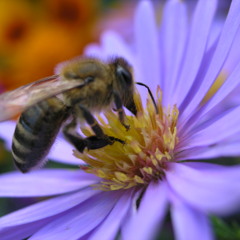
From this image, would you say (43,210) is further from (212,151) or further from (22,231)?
(212,151)

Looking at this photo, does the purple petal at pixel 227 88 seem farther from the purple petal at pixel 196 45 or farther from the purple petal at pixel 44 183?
the purple petal at pixel 44 183

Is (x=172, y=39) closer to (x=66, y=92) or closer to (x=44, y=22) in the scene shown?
(x=66, y=92)

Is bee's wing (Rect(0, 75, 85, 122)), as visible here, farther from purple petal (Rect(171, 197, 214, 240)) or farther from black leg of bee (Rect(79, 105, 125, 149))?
purple petal (Rect(171, 197, 214, 240))

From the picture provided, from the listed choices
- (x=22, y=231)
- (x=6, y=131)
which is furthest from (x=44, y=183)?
(x=6, y=131)

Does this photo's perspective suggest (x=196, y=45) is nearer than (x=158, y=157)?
No

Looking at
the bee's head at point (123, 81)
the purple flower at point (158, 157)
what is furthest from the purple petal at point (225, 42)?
the bee's head at point (123, 81)

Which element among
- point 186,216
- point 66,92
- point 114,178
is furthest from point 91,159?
point 186,216
